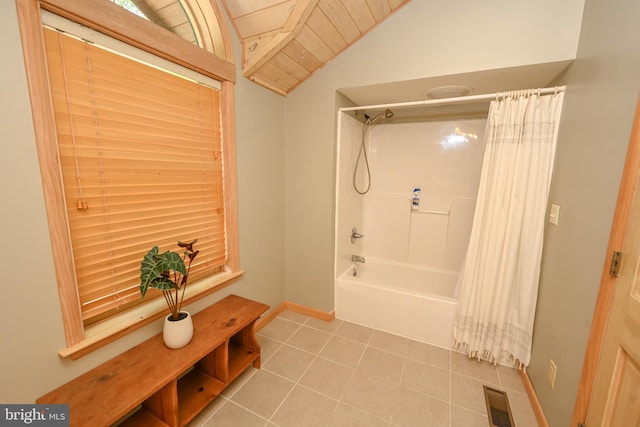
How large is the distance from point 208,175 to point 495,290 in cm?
221

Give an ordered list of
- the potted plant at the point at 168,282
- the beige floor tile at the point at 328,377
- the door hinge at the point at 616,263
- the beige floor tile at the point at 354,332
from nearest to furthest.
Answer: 1. the door hinge at the point at 616,263
2. the potted plant at the point at 168,282
3. the beige floor tile at the point at 328,377
4. the beige floor tile at the point at 354,332

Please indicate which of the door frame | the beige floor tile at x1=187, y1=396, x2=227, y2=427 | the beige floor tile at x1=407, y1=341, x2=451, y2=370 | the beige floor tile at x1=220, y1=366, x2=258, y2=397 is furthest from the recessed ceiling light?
the beige floor tile at x1=187, y1=396, x2=227, y2=427

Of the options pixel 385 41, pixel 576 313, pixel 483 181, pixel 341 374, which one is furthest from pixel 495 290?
pixel 385 41

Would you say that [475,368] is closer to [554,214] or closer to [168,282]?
[554,214]

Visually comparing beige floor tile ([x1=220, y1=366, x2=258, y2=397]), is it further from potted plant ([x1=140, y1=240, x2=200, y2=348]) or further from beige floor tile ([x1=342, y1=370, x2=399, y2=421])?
→ beige floor tile ([x1=342, y1=370, x2=399, y2=421])

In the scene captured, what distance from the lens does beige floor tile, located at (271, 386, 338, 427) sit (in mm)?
1454

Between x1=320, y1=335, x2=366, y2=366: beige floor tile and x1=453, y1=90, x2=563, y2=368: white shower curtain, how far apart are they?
847mm

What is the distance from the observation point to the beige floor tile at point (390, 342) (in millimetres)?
2059

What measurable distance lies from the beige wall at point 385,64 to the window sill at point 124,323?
39.0 inches

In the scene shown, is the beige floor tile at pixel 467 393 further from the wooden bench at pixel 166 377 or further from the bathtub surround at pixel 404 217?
the wooden bench at pixel 166 377

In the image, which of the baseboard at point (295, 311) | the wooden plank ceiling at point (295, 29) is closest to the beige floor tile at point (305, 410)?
the baseboard at point (295, 311)

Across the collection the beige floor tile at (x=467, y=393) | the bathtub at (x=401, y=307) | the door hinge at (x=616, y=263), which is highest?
the door hinge at (x=616, y=263)

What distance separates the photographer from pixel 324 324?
94.5 inches

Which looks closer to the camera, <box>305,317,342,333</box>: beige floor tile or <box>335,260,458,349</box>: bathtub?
<box>335,260,458,349</box>: bathtub
